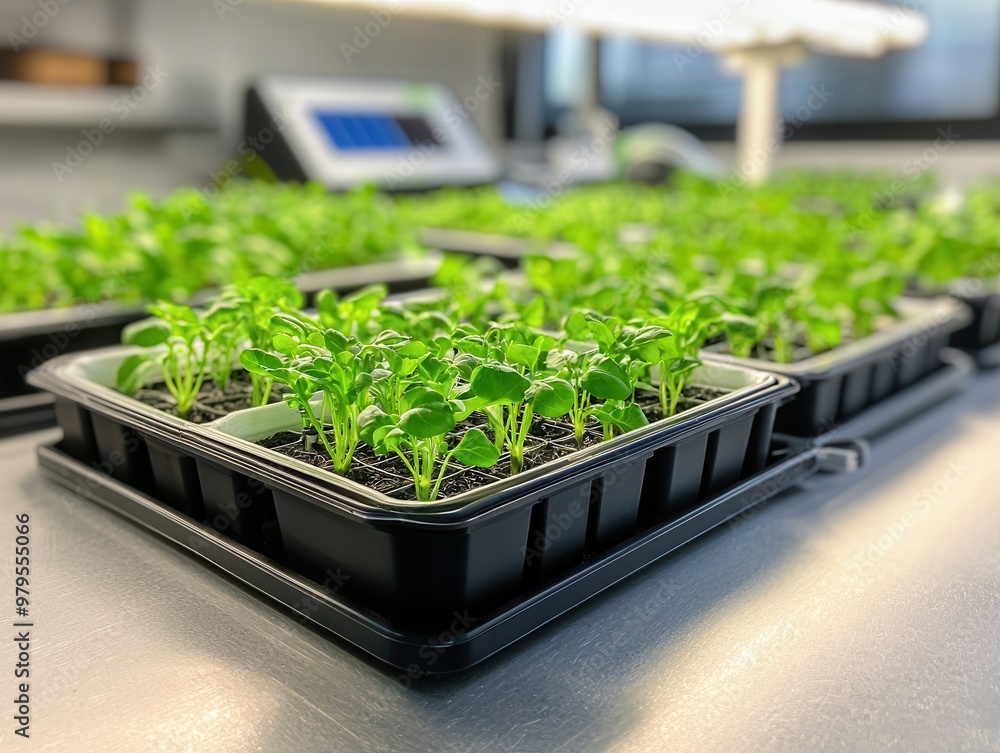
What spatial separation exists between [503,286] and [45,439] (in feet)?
1.96

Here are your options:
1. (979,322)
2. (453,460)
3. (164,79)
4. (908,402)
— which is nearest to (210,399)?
(453,460)

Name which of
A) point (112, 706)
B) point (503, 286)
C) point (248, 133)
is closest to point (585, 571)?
point (112, 706)

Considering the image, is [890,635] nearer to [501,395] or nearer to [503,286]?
[501,395]

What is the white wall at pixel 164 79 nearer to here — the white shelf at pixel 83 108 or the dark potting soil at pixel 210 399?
the white shelf at pixel 83 108

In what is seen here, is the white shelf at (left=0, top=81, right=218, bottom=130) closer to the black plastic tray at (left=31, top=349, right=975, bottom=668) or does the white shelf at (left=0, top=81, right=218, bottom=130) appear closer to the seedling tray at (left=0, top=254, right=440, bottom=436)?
the seedling tray at (left=0, top=254, right=440, bottom=436)

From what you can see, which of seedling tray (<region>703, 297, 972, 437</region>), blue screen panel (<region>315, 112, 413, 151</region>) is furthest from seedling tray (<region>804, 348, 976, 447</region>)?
blue screen panel (<region>315, 112, 413, 151</region>)

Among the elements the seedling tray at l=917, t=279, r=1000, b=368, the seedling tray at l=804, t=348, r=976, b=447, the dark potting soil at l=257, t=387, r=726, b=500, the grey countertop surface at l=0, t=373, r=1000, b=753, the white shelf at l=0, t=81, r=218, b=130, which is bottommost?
the grey countertop surface at l=0, t=373, r=1000, b=753

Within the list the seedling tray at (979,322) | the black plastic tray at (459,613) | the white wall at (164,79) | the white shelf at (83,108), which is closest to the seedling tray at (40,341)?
the black plastic tray at (459,613)

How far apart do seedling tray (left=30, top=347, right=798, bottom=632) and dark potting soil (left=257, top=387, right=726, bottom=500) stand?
2 cm

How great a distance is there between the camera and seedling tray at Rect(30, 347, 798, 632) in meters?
0.59

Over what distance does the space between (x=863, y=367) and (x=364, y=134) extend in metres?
1.95

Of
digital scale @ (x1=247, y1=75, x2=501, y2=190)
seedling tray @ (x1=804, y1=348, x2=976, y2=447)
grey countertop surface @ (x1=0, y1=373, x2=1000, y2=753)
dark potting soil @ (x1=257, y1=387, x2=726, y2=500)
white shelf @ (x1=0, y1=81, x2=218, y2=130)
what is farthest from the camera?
digital scale @ (x1=247, y1=75, x2=501, y2=190)

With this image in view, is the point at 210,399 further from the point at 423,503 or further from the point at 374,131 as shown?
the point at 374,131

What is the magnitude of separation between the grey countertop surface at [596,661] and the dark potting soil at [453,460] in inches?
4.8
